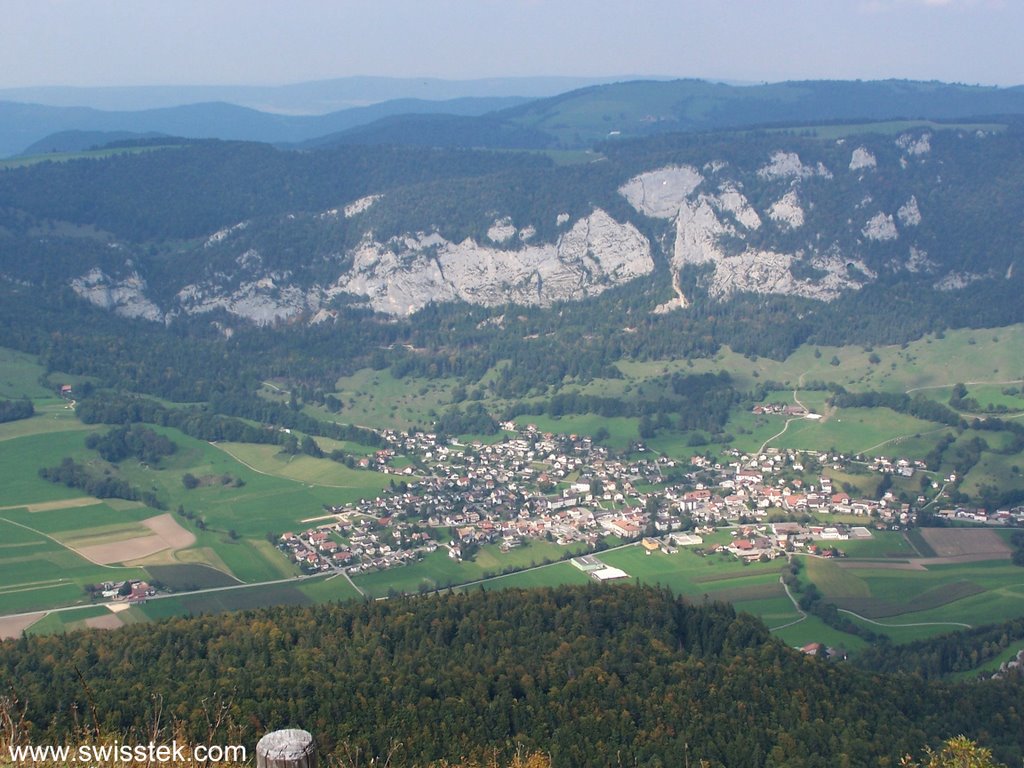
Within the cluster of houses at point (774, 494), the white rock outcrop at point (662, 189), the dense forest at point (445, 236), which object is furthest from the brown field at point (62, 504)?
the white rock outcrop at point (662, 189)

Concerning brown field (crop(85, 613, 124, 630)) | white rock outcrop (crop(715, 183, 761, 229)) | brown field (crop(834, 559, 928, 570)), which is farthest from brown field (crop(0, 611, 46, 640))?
white rock outcrop (crop(715, 183, 761, 229))

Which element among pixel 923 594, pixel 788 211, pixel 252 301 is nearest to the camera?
pixel 923 594

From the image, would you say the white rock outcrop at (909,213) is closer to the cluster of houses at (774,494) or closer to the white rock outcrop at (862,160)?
the white rock outcrop at (862,160)

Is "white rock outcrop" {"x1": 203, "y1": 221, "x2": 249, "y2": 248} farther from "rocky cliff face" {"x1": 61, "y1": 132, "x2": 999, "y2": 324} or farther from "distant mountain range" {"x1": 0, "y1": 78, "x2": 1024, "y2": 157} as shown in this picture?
"distant mountain range" {"x1": 0, "y1": 78, "x2": 1024, "y2": 157}

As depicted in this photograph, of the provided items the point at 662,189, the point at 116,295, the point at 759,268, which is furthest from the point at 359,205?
the point at 759,268

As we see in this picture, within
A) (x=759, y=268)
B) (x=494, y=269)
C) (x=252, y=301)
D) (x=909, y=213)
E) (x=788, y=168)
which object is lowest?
(x=252, y=301)

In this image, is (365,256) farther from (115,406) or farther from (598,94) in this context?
(598,94)

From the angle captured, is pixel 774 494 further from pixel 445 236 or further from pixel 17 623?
pixel 445 236
